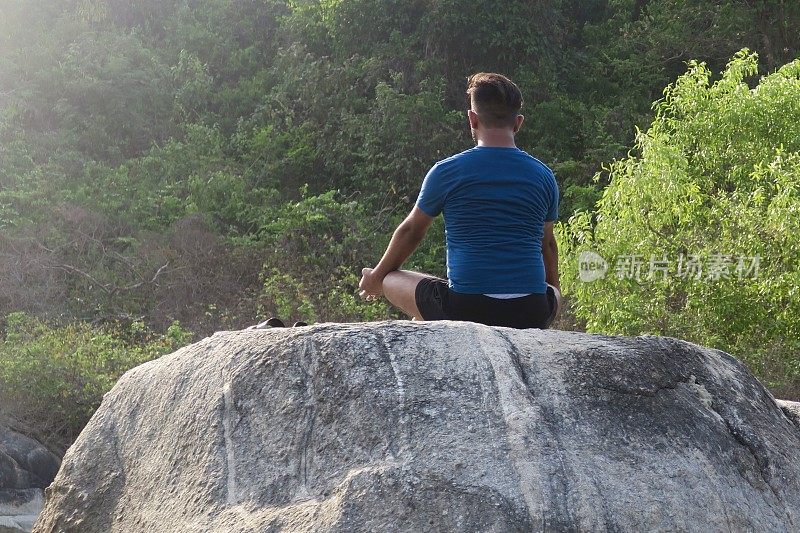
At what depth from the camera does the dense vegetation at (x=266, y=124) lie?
13.4 meters

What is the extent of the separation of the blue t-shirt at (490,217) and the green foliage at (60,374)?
7.00 m

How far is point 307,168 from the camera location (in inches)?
645

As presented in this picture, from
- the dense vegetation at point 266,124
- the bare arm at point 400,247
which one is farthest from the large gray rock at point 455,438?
the dense vegetation at point 266,124

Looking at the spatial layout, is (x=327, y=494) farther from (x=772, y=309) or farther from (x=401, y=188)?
(x=401, y=188)

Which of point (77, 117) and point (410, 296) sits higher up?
point (410, 296)

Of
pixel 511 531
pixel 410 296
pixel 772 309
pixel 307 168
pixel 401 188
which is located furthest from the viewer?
pixel 307 168

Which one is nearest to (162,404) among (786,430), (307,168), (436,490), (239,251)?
(436,490)

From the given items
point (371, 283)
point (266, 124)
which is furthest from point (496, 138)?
point (266, 124)

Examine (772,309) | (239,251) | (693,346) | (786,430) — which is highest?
(693,346)

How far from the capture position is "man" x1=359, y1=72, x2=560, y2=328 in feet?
12.1

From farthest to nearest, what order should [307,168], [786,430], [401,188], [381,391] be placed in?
[307,168], [401,188], [786,430], [381,391]

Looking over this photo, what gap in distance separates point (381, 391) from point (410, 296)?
933mm

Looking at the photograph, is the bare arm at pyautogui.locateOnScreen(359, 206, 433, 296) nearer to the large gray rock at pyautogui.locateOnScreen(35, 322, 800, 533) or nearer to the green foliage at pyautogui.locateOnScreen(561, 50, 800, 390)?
the large gray rock at pyautogui.locateOnScreen(35, 322, 800, 533)

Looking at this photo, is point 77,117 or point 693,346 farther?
point 77,117
